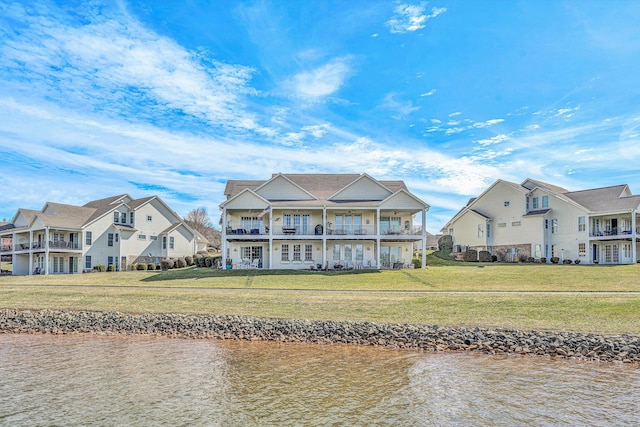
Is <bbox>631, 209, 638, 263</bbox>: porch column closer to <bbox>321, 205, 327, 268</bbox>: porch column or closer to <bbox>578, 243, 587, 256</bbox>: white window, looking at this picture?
<bbox>578, 243, 587, 256</bbox>: white window

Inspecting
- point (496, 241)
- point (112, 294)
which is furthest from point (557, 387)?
point (496, 241)

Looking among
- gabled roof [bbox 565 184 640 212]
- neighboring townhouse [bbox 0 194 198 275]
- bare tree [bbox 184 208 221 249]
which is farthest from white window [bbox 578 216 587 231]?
bare tree [bbox 184 208 221 249]

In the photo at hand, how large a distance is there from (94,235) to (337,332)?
3821 cm

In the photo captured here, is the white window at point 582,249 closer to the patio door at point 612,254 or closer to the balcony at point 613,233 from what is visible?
the balcony at point 613,233

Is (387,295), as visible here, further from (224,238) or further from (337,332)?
(224,238)

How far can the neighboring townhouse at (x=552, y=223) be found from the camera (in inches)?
1700

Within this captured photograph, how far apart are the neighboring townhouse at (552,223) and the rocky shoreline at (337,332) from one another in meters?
31.1

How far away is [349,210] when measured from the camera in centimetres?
4166

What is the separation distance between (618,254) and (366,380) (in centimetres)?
3999

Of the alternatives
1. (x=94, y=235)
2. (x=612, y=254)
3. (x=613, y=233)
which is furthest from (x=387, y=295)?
(x=94, y=235)

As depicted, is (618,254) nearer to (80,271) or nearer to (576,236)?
(576,236)

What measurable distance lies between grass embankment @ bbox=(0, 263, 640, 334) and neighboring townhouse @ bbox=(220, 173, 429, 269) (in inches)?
162

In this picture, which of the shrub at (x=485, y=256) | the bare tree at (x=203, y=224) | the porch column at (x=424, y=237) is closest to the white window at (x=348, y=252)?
the porch column at (x=424, y=237)

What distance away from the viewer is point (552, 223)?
4666 centimetres
